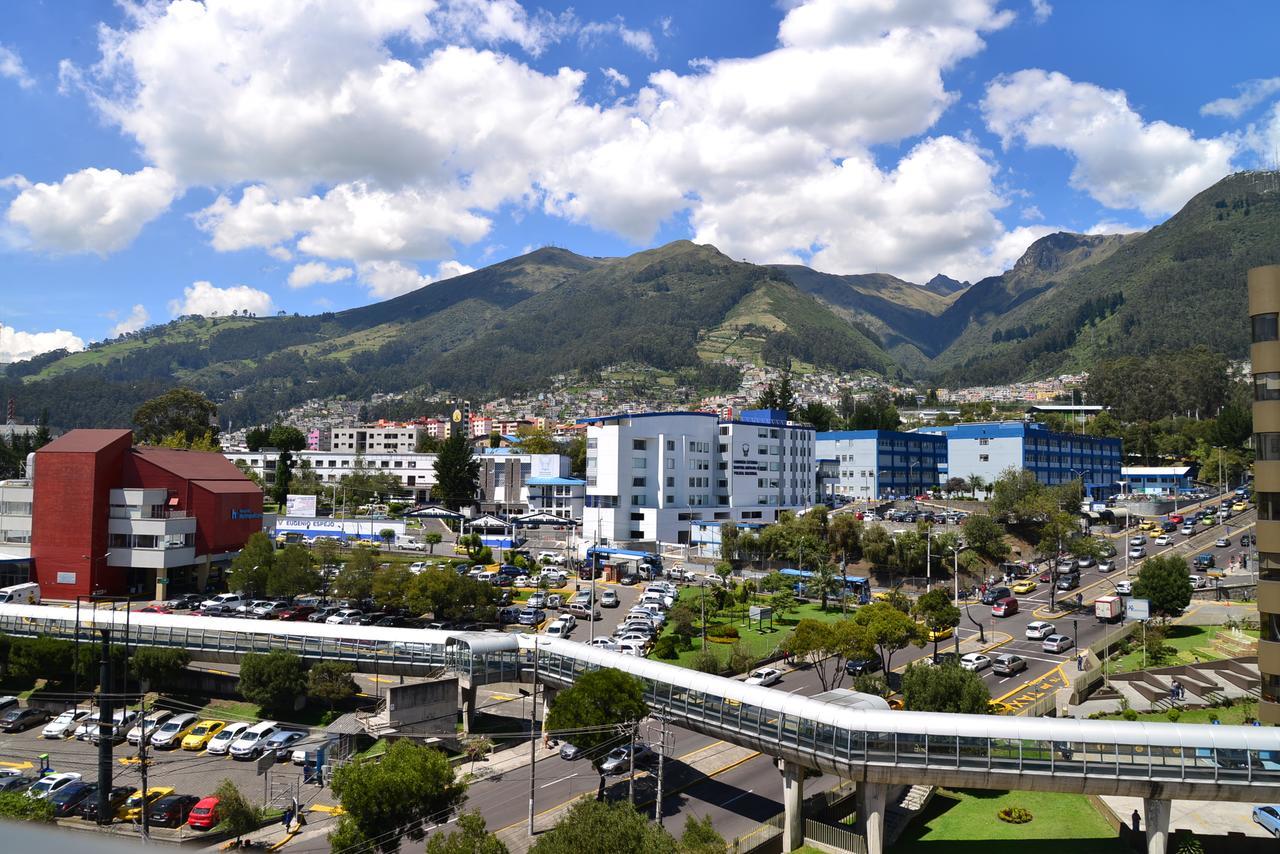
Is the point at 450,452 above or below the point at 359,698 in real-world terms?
above

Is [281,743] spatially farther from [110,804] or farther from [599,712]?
[599,712]

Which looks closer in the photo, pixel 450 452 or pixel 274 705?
pixel 274 705

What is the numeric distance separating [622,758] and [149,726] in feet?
75.0

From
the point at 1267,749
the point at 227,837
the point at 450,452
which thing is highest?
the point at 450,452

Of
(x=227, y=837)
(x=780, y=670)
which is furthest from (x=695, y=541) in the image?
(x=227, y=837)

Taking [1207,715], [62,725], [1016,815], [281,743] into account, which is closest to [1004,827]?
[1016,815]

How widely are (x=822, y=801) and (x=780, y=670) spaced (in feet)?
54.0

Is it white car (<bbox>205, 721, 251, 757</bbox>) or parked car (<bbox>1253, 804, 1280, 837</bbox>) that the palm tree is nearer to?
parked car (<bbox>1253, 804, 1280, 837</bbox>)

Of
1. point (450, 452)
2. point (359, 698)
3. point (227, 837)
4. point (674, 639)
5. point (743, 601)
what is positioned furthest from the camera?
point (450, 452)

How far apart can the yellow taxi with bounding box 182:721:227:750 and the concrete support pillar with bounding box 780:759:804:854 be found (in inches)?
990

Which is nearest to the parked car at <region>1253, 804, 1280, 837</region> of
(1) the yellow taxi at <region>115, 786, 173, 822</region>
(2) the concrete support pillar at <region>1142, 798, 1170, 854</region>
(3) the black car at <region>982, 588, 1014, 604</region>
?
(2) the concrete support pillar at <region>1142, 798, 1170, 854</region>

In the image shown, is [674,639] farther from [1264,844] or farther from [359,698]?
[1264,844]

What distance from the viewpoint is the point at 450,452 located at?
109312mm

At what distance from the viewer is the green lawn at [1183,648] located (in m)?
46.6
